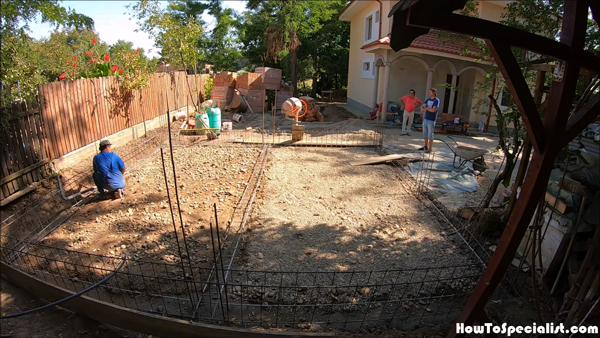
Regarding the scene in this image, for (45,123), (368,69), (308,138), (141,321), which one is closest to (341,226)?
(141,321)

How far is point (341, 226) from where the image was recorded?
5230mm

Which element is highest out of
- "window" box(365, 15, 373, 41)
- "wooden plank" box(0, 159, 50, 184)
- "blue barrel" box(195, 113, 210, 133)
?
"window" box(365, 15, 373, 41)

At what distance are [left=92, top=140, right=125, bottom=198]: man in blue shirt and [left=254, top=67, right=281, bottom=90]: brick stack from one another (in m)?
12.7

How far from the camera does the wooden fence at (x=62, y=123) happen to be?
5.82m

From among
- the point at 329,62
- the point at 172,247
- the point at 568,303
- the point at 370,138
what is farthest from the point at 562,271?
the point at 329,62

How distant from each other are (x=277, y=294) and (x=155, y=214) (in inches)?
108

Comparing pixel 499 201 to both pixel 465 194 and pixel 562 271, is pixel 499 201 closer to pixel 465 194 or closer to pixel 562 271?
pixel 465 194

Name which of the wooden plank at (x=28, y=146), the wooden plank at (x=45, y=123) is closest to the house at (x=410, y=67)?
the wooden plank at (x=45, y=123)

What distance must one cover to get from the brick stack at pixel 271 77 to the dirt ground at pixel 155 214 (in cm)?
1058

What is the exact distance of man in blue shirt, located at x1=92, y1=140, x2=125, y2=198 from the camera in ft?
19.0

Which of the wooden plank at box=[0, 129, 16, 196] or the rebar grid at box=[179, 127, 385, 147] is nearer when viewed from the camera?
the wooden plank at box=[0, 129, 16, 196]

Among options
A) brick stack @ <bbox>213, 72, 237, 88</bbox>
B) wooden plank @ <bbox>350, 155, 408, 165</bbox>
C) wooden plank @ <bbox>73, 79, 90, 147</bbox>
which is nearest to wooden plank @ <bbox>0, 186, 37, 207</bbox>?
wooden plank @ <bbox>73, 79, 90, 147</bbox>

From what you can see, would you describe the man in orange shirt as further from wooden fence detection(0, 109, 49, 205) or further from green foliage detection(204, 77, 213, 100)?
green foliage detection(204, 77, 213, 100)

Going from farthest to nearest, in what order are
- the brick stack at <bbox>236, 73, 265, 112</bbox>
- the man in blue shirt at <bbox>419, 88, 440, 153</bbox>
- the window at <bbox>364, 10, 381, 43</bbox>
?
the brick stack at <bbox>236, 73, 265, 112</bbox> < the window at <bbox>364, 10, 381, 43</bbox> < the man in blue shirt at <bbox>419, 88, 440, 153</bbox>
